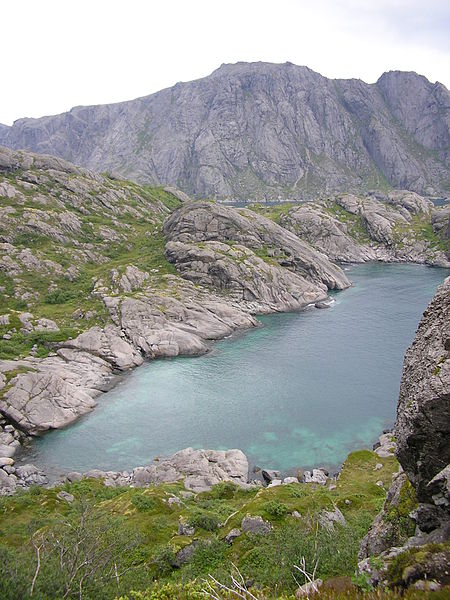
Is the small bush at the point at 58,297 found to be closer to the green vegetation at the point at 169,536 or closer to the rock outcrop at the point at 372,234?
the green vegetation at the point at 169,536

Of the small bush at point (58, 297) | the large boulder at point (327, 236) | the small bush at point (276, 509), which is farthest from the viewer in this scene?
the large boulder at point (327, 236)

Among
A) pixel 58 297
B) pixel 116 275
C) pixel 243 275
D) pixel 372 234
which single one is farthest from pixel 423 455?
pixel 372 234

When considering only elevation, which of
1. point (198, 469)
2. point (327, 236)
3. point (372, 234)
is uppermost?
point (372, 234)

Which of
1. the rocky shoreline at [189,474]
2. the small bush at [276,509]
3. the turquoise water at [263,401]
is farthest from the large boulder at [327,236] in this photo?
the small bush at [276,509]

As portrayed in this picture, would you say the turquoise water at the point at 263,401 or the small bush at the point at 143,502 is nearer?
the small bush at the point at 143,502

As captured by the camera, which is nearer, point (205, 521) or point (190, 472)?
point (205, 521)

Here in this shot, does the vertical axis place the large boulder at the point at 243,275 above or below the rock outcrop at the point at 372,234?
below

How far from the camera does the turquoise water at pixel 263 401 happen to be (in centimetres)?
5500

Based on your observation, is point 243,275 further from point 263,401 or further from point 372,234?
point 372,234

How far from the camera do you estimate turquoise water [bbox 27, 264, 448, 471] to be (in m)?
55.0

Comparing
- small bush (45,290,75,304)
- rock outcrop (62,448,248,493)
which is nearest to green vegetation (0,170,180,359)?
small bush (45,290,75,304)

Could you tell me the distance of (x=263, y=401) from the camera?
66.7m

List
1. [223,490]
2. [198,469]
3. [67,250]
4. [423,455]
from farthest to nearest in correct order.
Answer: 1. [67,250]
2. [198,469]
3. [223,490]
4. [423,455]

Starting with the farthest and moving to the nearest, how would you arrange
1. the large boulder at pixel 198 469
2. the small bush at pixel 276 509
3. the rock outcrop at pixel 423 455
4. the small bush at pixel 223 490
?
the large boulder at pixel 198 469 → the small bush at pixel 223 490 → the small bush at pixel 276 509 → the rock outcrop at pixel 423 455
